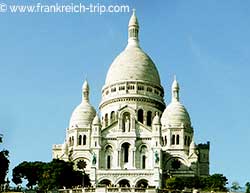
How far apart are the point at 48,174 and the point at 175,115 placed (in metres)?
29.8

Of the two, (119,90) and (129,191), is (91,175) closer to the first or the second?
(119,90)

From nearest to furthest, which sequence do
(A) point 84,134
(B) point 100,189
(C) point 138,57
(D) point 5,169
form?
(B) point 100,189 → (D) point 5,169 → (A) point 84,134 → (C) point 138,57

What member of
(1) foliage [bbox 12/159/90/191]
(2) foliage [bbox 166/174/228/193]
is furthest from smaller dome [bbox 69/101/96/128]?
(2) foliage [bbox 166/174/228/193]

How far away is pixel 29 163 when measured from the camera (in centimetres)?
9556

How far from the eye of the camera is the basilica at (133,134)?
104125 mm

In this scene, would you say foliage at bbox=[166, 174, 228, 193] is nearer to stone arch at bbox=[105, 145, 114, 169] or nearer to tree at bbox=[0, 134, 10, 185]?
stone arch at bbox=[105, 145, 114, 169]

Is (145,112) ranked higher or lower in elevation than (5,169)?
higher

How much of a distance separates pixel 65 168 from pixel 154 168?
15061mm

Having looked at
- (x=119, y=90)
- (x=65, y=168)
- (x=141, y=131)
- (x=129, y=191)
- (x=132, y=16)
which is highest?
(x=132, y=16)

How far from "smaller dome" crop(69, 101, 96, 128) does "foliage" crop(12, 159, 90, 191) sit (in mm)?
19325

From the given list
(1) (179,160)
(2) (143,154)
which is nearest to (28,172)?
(2) (143,154)

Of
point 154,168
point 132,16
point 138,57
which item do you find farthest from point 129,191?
point 132,16

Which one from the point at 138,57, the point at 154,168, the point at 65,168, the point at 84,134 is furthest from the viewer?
the point at 138,57

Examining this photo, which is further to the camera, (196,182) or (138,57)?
(138,57)
